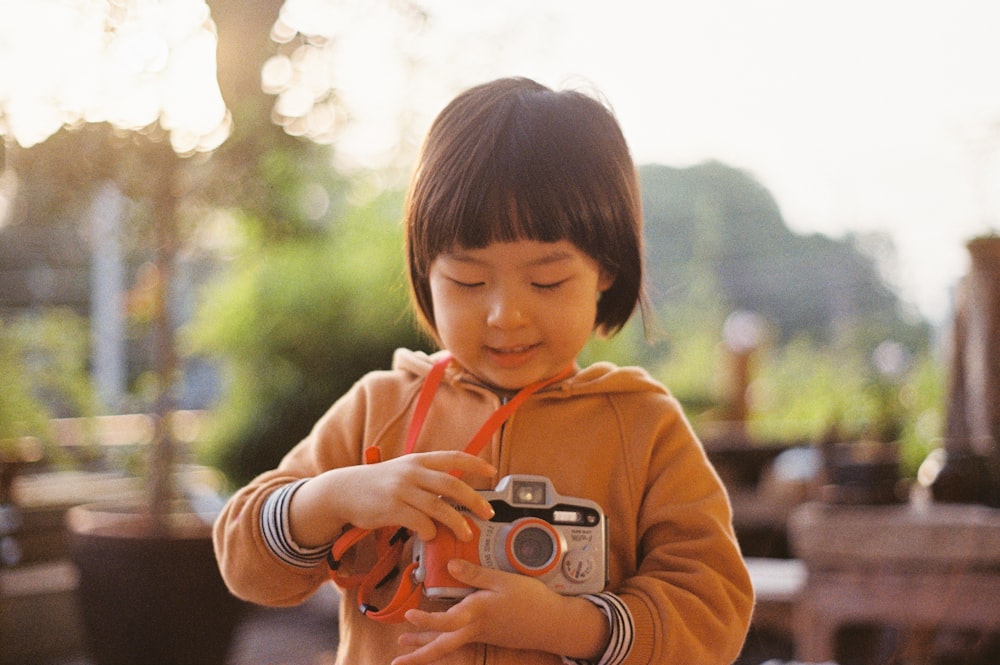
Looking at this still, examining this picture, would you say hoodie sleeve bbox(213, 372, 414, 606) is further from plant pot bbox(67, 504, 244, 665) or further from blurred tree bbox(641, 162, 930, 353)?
Result: blurred tree bbox(641, 162, 930, 353)

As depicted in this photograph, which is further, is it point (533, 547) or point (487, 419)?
point (487, 419)

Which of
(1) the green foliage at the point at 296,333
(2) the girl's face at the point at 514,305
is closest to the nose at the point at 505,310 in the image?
(2) the girl's face at the point at 514,305

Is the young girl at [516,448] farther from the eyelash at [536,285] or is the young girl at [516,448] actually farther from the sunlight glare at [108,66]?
the sunlight glare at [108,66]

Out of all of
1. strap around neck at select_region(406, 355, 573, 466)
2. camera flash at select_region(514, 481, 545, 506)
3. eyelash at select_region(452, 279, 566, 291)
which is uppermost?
eyelash at select_region(452, 279, 566, 291)

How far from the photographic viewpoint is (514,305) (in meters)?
0.77

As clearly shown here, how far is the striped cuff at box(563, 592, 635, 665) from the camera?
722mm

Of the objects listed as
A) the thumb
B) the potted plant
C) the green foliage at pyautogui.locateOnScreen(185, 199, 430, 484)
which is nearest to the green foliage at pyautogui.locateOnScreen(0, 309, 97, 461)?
the green foliage at pyautogui.locateOnScreen(185, 199, 430, 484)

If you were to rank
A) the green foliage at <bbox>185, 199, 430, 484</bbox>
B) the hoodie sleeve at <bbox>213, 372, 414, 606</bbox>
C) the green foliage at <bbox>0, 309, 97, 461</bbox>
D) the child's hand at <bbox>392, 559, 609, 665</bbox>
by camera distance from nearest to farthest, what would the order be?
the child's hand at <bbox>392, 559, 609, 665</bbox> < the hoodie sleeve at <bbox>213, 372, 414, 606</bbox> < the green foliage at <bbox>0, 309, 97, 461</bbox> < the green foliage at <bbox>185, 199, 430, 484</bbox>

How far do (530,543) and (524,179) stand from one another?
29 centimetres

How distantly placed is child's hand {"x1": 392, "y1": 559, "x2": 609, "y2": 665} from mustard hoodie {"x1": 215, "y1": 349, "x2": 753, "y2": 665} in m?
0.04

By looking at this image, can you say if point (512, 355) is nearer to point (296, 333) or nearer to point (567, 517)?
point (567, 517)

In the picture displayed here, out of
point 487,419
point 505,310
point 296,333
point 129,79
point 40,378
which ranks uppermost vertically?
point 129,79

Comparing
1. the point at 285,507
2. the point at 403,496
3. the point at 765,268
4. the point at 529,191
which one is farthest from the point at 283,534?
the point at 765,268

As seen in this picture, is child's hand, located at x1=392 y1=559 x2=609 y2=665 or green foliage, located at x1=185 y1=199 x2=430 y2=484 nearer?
child's hand, located at x1=392 y1=559 x2=609 y2=665
